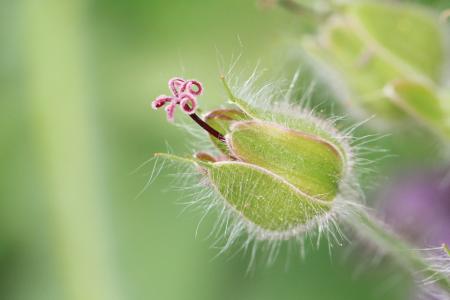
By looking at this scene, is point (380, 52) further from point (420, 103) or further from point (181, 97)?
point (181, 97)

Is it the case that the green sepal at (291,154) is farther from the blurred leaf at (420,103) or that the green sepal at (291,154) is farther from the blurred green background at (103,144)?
the blurred green background at (103,144)

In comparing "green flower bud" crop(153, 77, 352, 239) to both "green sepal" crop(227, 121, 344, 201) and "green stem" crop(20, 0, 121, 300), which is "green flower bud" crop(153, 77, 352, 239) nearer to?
"green sepal" crop(227, 121, 344, 201)

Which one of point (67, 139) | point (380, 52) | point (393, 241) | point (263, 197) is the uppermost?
point (380, 52)

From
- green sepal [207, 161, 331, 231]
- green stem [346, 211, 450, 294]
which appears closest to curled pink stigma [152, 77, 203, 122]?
green sepal [207, 161, 331, 231]

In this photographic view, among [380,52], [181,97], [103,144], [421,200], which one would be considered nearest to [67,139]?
[103,144]

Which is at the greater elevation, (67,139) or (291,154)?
(67,139)

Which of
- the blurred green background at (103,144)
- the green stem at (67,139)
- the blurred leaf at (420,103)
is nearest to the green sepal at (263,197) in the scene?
A: the blurred leaf at (420,103)
